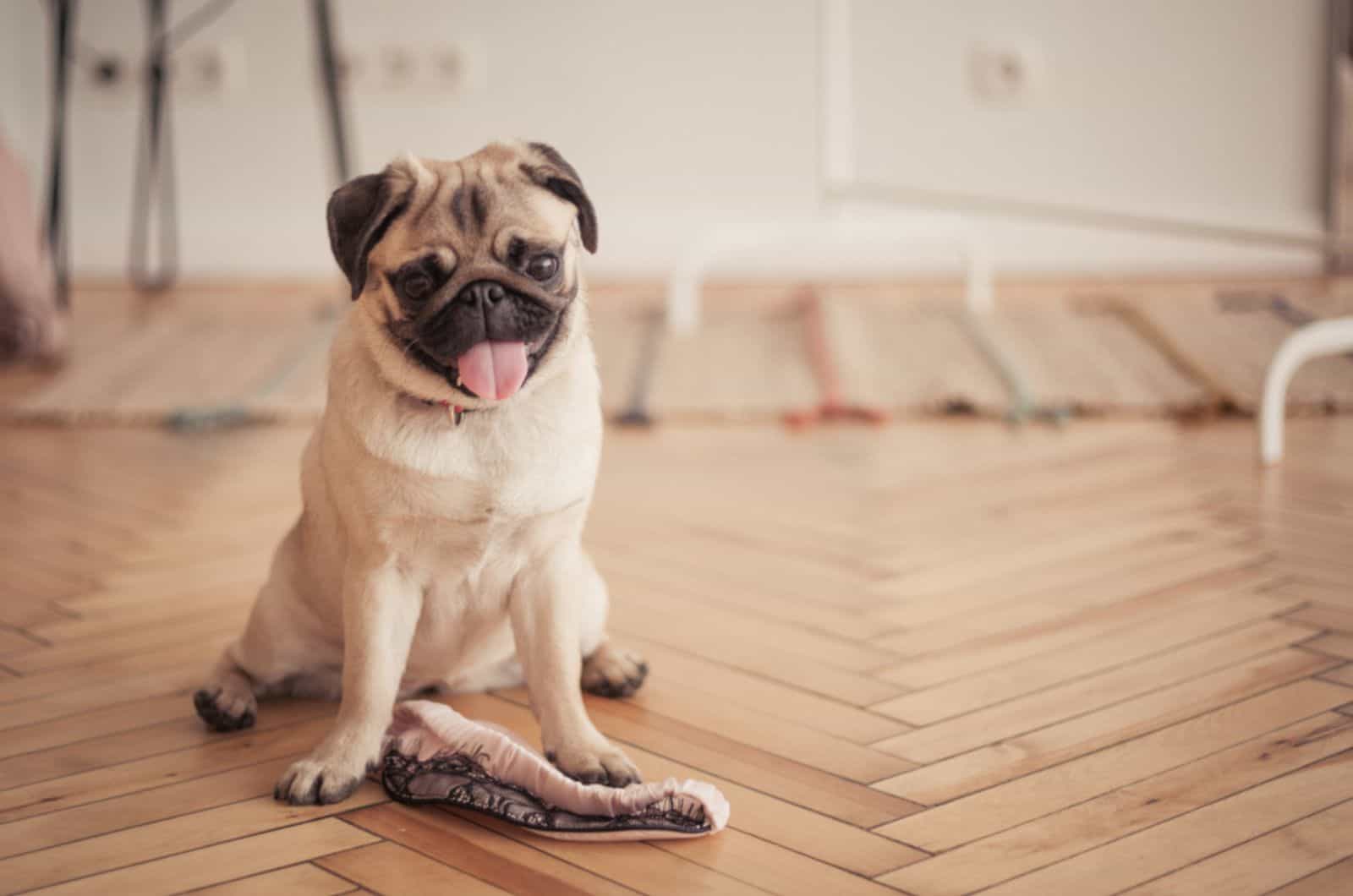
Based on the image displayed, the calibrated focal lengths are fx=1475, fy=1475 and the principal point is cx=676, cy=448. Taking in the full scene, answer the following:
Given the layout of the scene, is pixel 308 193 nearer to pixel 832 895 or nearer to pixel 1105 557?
pixel 1105 557

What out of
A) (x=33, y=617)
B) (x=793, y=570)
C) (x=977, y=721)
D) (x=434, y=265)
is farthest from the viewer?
(x=793, y=570)

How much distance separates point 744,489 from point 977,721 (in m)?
1.02

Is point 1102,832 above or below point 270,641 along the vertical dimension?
below

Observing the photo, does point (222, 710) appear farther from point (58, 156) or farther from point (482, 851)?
point (58, 156)

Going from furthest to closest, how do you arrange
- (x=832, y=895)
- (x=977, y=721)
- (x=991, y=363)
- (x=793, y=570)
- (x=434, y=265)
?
(x=991, y=363) → (x=793, y=570) → (x=977, y=721) → (x=434, y=265) → (x=832, y=895)

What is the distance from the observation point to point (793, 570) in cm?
207

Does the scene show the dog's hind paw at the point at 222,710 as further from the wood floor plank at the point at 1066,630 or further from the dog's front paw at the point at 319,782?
the wood floor plank at the point at 1066,630

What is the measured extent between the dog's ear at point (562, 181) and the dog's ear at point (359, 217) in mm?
126

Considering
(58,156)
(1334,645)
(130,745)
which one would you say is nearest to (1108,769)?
(1334,645)

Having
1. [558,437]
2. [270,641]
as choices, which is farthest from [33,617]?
[558,437]

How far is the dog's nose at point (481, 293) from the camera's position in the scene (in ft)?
4.30

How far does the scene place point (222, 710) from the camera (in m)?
1.54

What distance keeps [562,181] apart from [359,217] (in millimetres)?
192

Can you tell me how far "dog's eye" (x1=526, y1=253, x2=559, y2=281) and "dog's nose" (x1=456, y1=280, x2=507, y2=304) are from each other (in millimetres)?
46
